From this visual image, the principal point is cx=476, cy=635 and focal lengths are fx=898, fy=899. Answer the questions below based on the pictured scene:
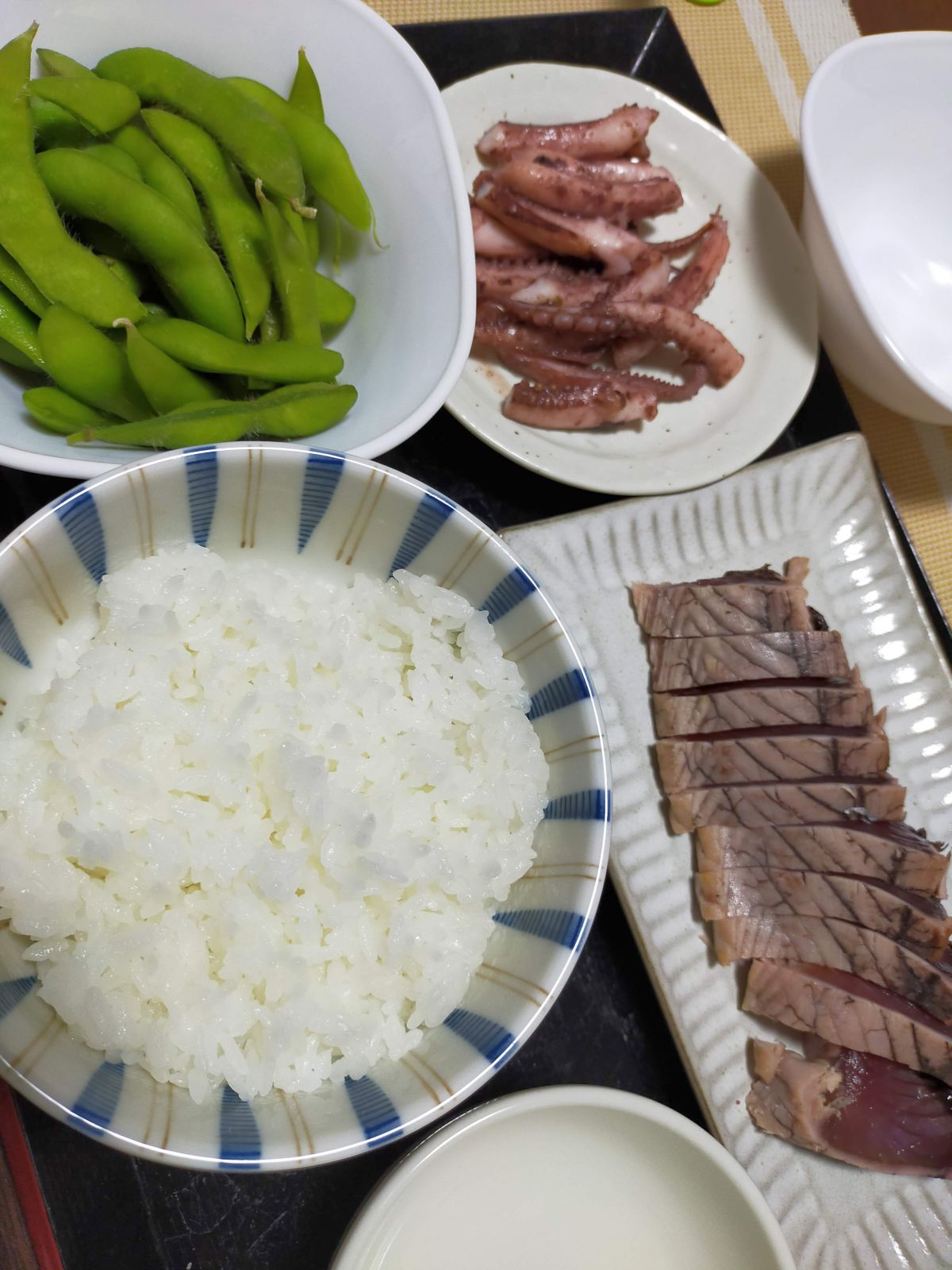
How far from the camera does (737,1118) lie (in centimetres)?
177

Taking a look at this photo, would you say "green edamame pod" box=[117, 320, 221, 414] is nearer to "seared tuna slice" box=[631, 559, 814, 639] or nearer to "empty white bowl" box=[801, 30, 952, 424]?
"seared tuna slice" box=[631, 559, 814, 639]

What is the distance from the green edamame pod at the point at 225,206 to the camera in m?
1.60

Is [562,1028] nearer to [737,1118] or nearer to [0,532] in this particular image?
[737,1118]

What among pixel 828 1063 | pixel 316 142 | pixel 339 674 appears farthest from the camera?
pixel 828 1063

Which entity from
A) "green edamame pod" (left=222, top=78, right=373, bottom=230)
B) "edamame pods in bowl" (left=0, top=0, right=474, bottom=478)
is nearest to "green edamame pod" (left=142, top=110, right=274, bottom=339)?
"edamame pods in bowl" (left=0, top=0, right=474, bottom=478)

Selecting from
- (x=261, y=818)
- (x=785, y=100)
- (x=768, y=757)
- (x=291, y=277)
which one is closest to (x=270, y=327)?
(x=291, y=277)

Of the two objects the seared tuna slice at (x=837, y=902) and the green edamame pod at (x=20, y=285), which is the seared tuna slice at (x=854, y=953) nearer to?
the seared tuna slice at (x=837, y=902)

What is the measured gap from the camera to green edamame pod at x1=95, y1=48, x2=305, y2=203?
1572 millimetres

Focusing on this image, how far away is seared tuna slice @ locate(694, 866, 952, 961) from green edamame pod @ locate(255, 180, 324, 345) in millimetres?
1340

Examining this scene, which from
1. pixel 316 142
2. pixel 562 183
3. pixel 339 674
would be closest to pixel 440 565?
pixel 339 674

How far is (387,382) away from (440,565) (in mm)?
386

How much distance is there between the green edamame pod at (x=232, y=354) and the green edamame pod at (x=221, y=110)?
0.28 metres

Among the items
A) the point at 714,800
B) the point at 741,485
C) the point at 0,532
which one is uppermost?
the point at 0,532

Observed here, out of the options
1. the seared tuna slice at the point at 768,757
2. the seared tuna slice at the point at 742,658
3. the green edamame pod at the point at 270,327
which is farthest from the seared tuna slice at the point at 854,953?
the green edamame pod at the point at 270,327
